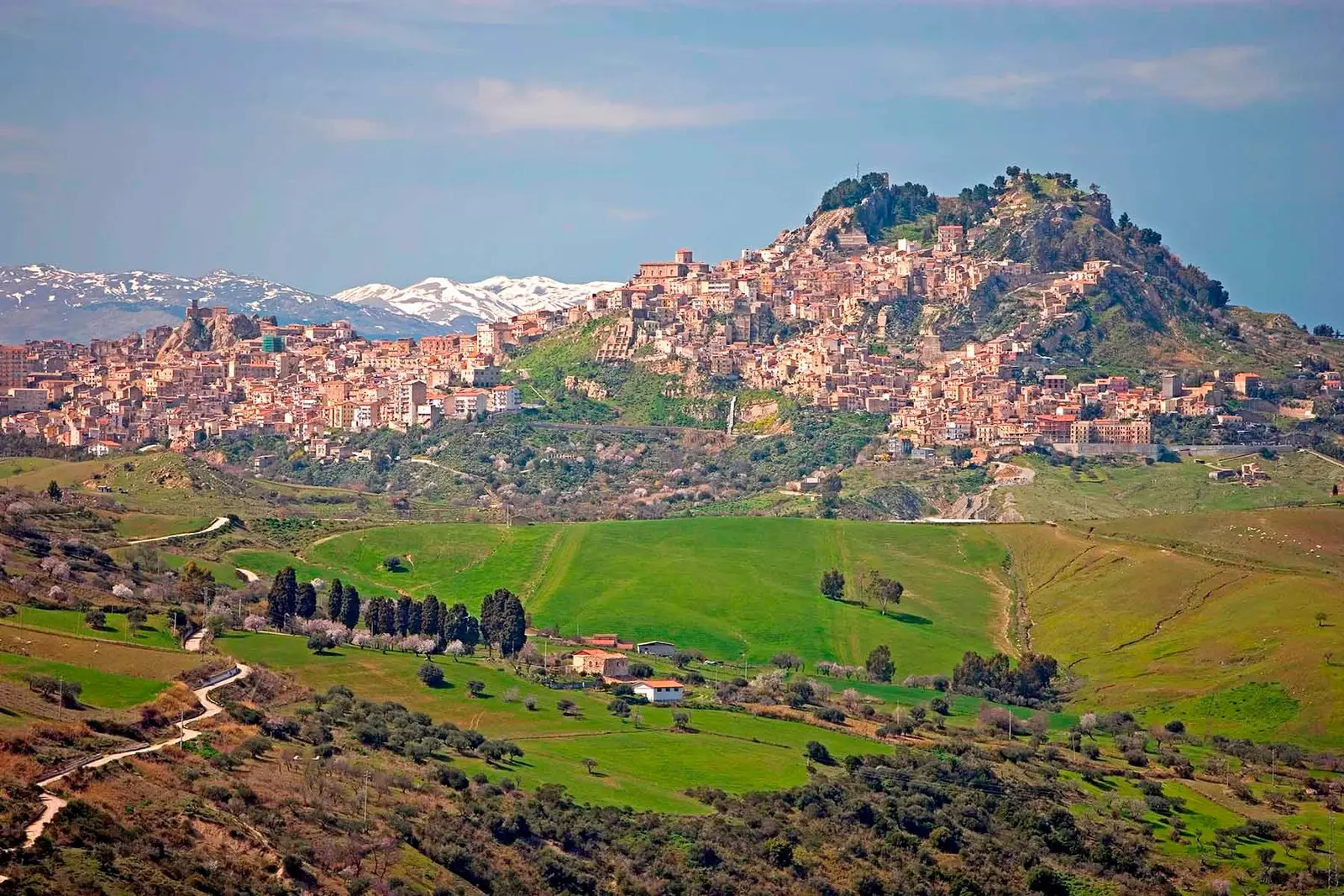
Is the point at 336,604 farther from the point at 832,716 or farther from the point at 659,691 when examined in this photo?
the point at 832,716

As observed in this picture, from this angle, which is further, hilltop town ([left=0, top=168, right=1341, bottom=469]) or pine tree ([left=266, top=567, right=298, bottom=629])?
hilltop town ([left=0, top=168, right=1341, bottom=469])

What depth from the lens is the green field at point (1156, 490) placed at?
11000 centimetres

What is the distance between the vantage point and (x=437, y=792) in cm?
5112

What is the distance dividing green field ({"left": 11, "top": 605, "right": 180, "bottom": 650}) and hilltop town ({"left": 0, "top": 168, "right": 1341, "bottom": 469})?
72.0 metres

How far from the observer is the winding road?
37.3 metres

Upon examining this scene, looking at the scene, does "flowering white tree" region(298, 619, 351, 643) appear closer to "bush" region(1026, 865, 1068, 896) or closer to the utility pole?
"bush" region(1026, 865, 1068, 896)

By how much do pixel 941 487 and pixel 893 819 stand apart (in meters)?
63.0

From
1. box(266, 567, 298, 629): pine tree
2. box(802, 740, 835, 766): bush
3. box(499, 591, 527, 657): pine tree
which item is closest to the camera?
box(802, 740, 835, 766): bush

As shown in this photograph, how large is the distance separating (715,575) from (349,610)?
20822 mm

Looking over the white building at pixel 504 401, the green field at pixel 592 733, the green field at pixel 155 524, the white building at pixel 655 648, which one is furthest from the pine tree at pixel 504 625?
the white building at pixel 504 401

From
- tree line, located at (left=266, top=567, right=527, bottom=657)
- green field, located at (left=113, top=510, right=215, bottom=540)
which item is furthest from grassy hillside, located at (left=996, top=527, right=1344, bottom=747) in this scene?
green field, located at (left=113, top=510, right=215, bottom=540)

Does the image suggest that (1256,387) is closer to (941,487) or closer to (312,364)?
(941,487)

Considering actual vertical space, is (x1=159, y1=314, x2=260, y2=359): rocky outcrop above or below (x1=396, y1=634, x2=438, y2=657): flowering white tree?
above

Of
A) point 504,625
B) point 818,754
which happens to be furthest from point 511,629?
point 818,754
